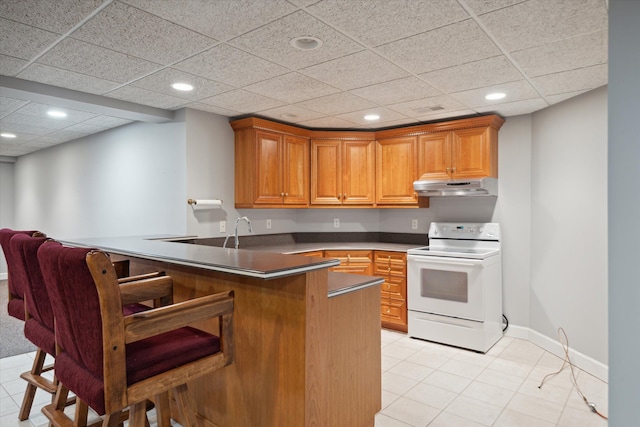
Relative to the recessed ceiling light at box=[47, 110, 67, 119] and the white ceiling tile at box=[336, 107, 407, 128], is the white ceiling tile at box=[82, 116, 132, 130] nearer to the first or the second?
the recessed ceiling light at box=[47, 110, 67, 119]

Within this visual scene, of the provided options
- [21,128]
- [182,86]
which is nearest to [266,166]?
[182,86]

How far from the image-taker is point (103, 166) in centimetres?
491

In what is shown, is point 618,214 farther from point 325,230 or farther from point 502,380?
point 325,230

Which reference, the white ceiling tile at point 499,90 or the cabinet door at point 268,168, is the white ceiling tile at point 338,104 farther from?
the white ceiling tile at point 499,90

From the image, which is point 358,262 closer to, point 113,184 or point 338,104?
point 338,104

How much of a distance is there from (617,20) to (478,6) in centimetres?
79

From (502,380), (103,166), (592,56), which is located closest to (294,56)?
(592,56)

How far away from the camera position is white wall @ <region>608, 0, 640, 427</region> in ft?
3.87

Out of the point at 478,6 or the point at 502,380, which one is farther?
the point at 502,380

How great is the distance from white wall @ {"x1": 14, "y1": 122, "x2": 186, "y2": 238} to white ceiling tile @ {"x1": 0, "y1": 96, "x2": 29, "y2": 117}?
1011mm

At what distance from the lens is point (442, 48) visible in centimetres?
237

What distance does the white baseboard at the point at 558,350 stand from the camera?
9.94ft

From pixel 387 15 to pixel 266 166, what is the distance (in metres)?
2.46

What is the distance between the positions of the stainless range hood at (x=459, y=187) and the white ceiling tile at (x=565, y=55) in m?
1.27
